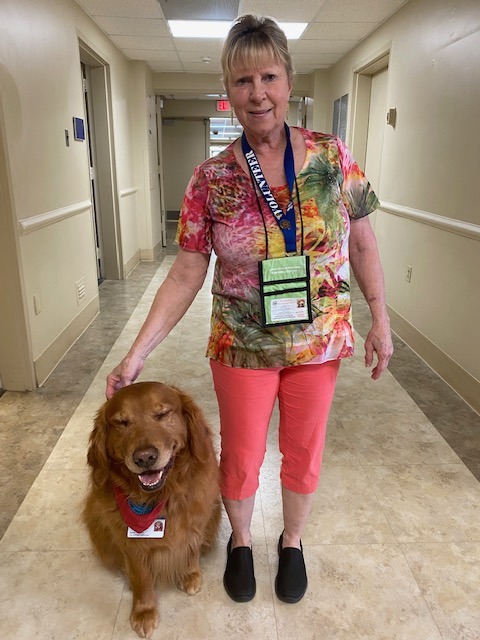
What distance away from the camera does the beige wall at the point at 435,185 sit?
2764mm

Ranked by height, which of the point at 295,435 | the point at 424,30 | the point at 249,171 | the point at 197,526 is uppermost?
the point at 424,30

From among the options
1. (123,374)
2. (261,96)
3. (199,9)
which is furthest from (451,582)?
(199,9)

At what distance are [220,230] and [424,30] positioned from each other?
10.2 feet

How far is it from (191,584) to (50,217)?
2.41 m

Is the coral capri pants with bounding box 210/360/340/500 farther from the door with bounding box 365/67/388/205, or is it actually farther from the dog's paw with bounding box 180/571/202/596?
the door with bounding box 365/67/388/205

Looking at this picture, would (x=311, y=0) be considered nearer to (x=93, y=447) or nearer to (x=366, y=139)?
(x=366, y=139)

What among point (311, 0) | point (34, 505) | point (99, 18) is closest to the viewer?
point (34, 505)

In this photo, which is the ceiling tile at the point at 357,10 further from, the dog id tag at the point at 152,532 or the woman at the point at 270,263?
the dog id tag at the point at 152,532

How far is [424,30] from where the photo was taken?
3.42 meters

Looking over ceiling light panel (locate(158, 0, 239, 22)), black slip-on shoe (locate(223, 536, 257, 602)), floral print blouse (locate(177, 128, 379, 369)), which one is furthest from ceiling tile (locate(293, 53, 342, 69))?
black slip-on shoe (locate(223, 536, 257, 602))

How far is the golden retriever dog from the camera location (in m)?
1.23

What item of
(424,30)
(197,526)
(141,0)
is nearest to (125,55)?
(141,0)

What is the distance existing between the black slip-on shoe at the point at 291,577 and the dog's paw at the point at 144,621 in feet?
1.23

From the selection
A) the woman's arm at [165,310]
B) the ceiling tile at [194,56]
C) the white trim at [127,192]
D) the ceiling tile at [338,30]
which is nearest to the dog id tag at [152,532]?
the woman's arm at [165,310]
